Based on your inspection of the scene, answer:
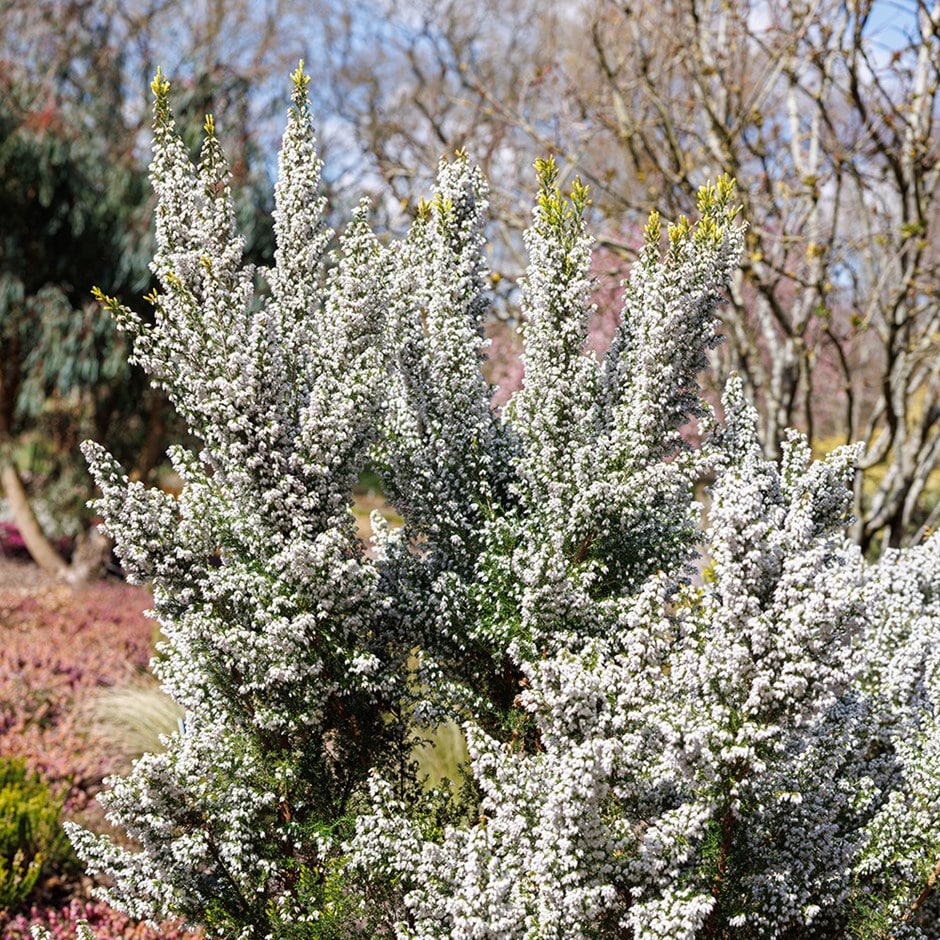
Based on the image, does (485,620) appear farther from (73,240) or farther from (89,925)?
(73,240)

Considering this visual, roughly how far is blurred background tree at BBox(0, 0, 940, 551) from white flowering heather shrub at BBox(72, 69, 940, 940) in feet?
10.3

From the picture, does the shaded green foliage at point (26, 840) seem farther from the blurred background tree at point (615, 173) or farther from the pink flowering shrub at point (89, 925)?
the blurred background tree at point (615, 173)

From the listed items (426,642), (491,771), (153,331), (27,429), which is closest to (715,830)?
(491,771)

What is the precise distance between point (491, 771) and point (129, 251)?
980 cm

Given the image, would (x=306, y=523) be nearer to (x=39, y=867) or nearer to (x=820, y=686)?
(x=820, y=686)

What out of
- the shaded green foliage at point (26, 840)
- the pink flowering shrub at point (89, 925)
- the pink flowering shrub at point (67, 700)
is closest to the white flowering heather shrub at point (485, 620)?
the pink flowering shrub at point (67, 700)

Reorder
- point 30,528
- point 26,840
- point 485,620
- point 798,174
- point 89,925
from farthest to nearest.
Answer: point 30,528
point 798,174
point 26,840
point 89,925
point 485,620

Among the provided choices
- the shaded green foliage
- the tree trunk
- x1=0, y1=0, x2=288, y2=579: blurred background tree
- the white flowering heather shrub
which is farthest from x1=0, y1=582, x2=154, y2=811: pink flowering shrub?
the white flowering heather shrub

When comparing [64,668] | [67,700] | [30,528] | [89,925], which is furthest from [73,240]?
[89,925]

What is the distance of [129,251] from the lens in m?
10.9

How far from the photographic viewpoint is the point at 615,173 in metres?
8.02

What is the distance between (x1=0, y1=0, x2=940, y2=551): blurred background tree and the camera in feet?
22.1

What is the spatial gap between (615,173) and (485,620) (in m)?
6.06

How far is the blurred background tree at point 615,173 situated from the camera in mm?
6750
